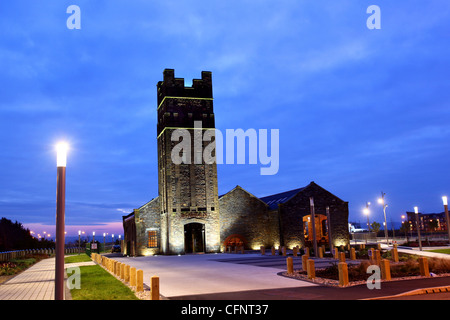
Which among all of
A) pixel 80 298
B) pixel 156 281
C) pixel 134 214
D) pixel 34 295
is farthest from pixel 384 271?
pixel 134 214

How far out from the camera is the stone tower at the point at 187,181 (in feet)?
129

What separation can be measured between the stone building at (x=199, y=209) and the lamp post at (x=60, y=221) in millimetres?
31333

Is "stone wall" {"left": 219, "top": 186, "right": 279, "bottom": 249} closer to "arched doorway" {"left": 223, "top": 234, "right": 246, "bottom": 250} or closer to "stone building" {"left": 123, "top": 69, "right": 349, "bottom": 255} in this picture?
"stone building" {"left": 123, "top": 69, "right": 349, "bottom": 255}

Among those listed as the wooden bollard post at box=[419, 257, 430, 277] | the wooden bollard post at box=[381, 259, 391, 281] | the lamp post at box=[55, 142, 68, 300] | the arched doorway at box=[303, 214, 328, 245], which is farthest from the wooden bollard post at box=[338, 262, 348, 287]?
the arched doorway at box=[303, 214, 328, 245]

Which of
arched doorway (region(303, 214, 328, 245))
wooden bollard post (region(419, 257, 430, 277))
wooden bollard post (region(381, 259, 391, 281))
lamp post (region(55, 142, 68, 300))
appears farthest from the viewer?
arched doorway (region(303, 214, 328, 245))

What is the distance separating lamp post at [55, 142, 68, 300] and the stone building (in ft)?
103

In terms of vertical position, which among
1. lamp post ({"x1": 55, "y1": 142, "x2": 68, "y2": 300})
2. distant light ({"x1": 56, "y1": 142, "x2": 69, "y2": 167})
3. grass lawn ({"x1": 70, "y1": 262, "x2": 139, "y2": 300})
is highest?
distant light ({"x1": 56, "y1": 142, "x2": 69, "y2": 167})

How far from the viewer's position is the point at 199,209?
4053 cm

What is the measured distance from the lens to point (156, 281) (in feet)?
35.7

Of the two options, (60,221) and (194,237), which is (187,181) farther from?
(60,221)

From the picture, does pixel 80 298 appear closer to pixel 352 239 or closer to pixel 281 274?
pixel 281 274

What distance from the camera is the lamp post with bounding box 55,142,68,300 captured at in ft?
24.8

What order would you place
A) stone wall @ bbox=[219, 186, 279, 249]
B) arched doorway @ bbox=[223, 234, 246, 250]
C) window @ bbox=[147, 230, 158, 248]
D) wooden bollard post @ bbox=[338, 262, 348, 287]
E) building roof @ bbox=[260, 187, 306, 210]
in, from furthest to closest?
building roof @ bbox=[260, 187, 306, 210] < stone wall @ bbox=[219, 186, 279, 249] < arched doorway @ bbox=[223, 234, 246, 250] < window @ bbox=[147, 230, 158, 248] < wooden bollard post @ bbox=[338, 262, 348, 287]
